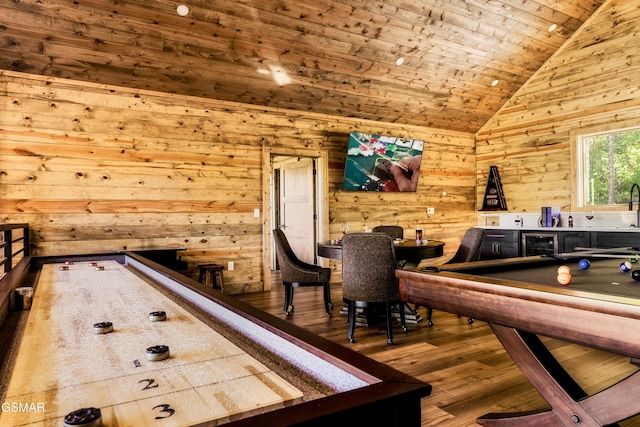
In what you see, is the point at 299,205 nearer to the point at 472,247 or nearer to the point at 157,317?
the point at 472,247

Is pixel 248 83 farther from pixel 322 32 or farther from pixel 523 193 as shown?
pixel 523 193

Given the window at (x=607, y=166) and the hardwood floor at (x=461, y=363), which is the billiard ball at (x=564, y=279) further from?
the window at (x=607, y=166)

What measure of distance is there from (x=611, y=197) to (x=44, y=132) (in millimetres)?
7517

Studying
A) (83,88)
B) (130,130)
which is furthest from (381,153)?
(83,88)

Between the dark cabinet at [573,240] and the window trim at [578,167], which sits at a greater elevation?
the window trim at [578,167]

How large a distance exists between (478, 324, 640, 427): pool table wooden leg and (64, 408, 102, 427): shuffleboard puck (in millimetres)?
1776

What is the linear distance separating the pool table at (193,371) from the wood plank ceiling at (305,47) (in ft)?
11.7

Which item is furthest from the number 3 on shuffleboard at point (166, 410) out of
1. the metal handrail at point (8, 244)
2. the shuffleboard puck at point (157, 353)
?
the metal handrail at point (8, 244)

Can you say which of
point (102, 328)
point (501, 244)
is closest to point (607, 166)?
point (501, 244)

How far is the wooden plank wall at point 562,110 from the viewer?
594 centimetres

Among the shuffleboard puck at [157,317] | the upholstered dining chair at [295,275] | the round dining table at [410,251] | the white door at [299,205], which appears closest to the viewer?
the shuffleboard puck at [157,317]

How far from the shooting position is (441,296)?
199 centimetres

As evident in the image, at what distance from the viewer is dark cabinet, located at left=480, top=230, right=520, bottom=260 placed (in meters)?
6.48

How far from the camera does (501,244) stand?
6.70 m
